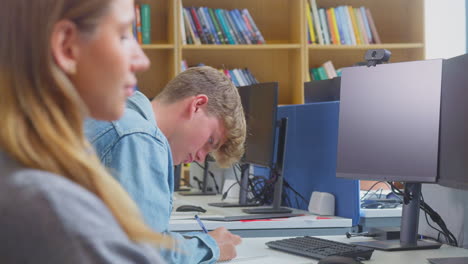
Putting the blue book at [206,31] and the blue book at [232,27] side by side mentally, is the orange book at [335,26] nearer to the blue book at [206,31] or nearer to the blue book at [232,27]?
the blue book at [232,27]

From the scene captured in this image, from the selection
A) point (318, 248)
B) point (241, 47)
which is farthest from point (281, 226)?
point (241, 47)

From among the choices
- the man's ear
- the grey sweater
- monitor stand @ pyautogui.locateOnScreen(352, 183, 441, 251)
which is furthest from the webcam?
the grey sweater

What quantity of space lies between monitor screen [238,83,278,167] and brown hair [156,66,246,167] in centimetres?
57

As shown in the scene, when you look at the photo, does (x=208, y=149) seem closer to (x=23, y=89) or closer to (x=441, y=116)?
(x=441, y=116)

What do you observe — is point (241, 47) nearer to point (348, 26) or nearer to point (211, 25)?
point (211, 25)

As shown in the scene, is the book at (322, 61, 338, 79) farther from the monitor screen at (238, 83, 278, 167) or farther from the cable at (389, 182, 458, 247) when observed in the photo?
the cable at (389, 182, 458, 247)

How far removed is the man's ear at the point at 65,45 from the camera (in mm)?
734

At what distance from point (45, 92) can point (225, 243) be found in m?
1.30

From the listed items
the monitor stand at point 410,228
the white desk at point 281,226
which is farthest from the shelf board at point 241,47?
the monitor stand at point 410,228

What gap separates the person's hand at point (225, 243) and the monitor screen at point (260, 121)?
83cm

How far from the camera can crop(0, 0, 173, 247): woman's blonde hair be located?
2.33 ft

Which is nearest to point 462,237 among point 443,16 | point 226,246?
point 226,246

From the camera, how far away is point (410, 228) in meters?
2.03

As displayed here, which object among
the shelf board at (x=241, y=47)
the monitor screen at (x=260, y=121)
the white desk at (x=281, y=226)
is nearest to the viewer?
the white desk at (x=281, y=226)
